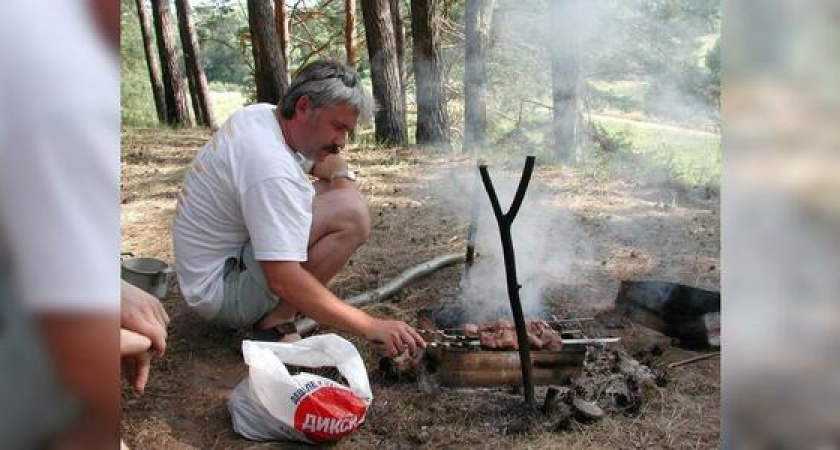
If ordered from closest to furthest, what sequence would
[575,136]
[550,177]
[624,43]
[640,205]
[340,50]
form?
[640,205]
[550,177]
[575,136]
[624,43]
[340,50]

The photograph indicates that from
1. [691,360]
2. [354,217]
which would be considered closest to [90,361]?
[354,217]

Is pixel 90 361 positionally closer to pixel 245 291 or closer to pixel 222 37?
pixel 245 291

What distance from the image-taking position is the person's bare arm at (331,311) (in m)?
3.23

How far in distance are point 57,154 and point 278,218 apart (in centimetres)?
206

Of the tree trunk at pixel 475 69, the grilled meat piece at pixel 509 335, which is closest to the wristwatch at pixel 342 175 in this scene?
the grilled meat piece at pixel 509 335

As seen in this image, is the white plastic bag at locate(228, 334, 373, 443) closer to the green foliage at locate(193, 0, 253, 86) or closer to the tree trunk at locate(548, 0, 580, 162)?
the tree trunk at locate(548, 0, 580, 162)

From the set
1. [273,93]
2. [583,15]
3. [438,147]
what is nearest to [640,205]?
[583,15]

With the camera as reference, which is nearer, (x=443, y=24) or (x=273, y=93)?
(x=273, y=93)

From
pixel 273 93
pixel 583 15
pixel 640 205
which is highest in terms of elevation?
pixel 583 15

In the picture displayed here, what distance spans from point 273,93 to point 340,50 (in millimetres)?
7222

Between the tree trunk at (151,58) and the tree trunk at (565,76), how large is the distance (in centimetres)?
792

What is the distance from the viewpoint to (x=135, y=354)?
6.95 ft

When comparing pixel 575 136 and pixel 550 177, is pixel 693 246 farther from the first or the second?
pixel 575 136

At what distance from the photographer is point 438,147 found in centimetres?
1072
